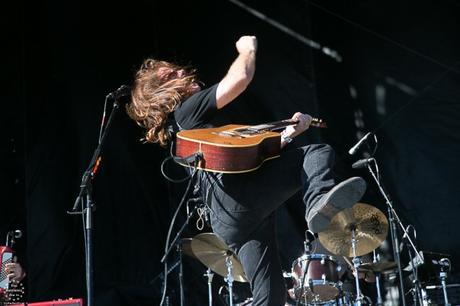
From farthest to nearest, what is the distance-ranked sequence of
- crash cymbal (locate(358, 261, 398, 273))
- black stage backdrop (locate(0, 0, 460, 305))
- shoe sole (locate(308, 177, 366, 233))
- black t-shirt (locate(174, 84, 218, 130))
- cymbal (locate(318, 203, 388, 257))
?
black stage backdrop (locate(0, 0, 460, 305)) → crash cymbal (locate(358, 261, 398, 273)) → cymbal (locate(318, 203, 388, 257)) → black t-shirt (locate(174, 84, 218, 130)) → shoe sole (locate(308, 177, 366, 233))

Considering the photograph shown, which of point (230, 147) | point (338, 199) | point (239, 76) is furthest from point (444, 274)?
point (239, 76)

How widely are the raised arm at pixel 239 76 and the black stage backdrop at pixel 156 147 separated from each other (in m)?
2.96

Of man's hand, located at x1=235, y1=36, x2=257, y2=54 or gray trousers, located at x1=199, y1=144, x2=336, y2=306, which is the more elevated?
man's hand, located at x1=235, y1=36, x2=257, y2=54

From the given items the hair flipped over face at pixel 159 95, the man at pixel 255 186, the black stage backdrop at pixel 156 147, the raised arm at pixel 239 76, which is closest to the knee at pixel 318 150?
the man at pixel 255 186

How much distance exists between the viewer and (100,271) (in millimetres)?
5711

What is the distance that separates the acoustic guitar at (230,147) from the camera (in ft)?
9.71

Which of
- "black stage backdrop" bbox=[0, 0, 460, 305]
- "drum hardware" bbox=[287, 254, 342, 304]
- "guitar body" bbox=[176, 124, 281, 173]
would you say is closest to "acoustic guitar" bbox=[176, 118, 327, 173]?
"guitar body" bbox=[176, 124, 281, 173]

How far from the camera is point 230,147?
9.69 feet

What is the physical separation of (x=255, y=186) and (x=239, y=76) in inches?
19.4

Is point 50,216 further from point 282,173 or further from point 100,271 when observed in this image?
point 282,173

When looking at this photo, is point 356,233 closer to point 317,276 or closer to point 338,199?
point 317,276

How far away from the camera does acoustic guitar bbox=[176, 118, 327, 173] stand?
9.71 feet

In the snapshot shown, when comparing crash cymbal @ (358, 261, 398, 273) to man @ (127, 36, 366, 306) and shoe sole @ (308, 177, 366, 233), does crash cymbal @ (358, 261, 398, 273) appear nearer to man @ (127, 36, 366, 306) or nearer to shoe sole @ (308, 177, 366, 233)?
man @ (127, 36, 366, 306)

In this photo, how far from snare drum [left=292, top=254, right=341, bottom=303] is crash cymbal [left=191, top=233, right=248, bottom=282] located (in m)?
0.48
